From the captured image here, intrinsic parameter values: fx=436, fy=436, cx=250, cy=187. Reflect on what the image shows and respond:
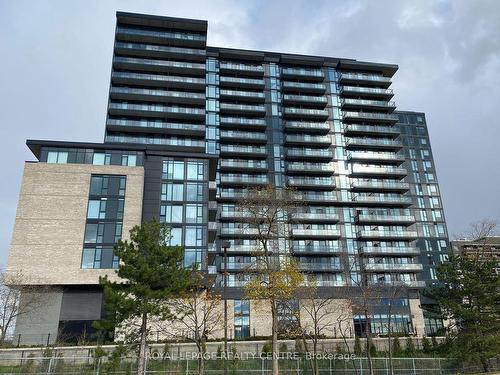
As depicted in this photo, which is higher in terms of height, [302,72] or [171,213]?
[302,72]

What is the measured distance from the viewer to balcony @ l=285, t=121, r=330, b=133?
272 ft

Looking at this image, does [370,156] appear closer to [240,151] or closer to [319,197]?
[319,197]

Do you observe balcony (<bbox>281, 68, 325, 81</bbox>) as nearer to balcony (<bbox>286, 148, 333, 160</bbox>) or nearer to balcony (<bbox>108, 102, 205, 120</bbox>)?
balcony (<bbox>286, 148, 333, 160</bbox>)

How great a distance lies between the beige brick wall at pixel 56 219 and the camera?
50094 millimetres

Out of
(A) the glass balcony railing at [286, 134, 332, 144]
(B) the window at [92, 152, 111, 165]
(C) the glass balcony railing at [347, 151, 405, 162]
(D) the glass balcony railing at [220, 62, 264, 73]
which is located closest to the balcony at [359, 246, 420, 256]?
(C) the glass balcony railing at [347, 151, 405, 162]

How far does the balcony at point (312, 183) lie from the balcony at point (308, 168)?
4.25 feet

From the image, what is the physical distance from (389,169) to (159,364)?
65.0 m

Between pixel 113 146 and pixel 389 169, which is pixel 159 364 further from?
pixel 389 169

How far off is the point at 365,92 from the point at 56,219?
63493mm

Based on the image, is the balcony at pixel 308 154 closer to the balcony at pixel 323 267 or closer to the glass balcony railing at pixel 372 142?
the glass balcony railing at pixel 372 142

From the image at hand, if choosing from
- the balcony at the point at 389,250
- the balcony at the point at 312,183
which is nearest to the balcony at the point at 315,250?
the balcony at the point at 389,250

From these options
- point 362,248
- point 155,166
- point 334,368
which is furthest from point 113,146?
point 362,248

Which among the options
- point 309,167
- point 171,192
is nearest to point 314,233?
point 309,167

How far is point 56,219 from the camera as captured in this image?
5228 centimetres
